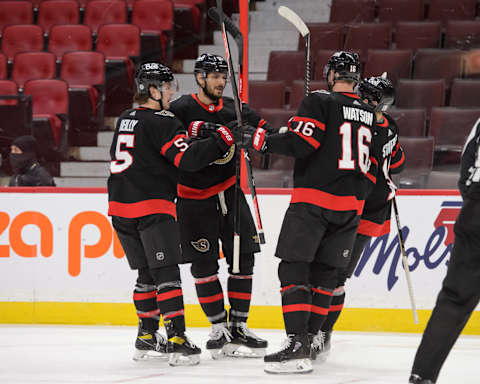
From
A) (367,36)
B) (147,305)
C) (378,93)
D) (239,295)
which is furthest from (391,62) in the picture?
(147,305)

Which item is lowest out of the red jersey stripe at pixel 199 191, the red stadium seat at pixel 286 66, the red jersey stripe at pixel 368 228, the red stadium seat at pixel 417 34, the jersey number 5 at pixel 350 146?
the red jersey stripe at pixel 368 228

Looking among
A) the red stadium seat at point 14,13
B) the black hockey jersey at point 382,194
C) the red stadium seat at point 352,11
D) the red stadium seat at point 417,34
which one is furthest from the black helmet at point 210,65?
the red stadium seat at point 14,13

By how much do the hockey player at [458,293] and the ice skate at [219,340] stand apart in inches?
55.1

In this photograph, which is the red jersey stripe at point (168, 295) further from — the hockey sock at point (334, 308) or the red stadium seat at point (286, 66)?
the red stadium seat at point (286, 66)

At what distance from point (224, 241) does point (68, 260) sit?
1.43 metres

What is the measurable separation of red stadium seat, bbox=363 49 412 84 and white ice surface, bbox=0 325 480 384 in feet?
5.64

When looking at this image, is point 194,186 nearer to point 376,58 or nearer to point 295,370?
point 295,370

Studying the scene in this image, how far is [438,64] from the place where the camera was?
5.09 meters

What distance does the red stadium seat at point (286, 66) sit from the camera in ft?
16.7

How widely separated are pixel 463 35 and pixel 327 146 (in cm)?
228

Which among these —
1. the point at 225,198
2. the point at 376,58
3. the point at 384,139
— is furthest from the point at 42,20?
the point at 384,139

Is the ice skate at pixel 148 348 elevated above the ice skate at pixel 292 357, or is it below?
below

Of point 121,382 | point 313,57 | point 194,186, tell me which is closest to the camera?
point 121,382

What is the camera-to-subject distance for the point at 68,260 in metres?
4.80
